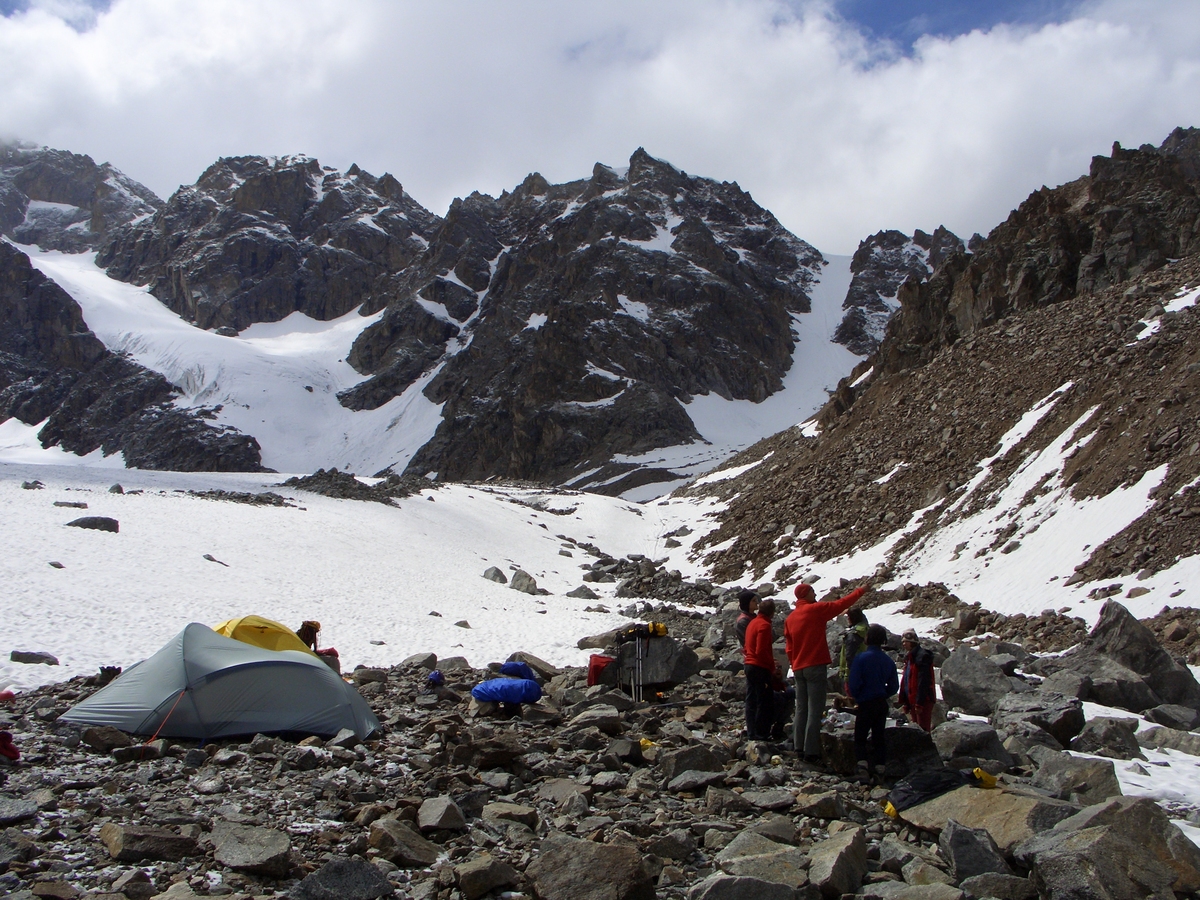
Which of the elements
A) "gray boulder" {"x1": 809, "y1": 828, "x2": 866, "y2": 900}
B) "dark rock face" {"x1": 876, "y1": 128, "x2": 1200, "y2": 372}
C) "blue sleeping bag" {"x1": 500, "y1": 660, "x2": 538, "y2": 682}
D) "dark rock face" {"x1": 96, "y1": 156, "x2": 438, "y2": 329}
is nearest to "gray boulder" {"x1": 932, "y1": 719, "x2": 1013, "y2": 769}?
"gray boulder" {"x1": 809, "y1": 828, "x2": 866, "y2": 900}

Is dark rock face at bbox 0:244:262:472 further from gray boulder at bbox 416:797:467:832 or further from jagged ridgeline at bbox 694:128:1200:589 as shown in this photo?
gray boulder at bbox 416:797:467:832

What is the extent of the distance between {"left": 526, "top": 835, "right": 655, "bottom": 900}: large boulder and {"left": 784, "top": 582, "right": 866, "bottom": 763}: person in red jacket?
10.6ft

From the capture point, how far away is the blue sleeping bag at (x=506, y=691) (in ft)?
34.0

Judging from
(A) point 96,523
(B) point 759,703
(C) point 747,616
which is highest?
(C) point 747,616

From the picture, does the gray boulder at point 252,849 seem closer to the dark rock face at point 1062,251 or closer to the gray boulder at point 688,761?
the gray boulder at point 688,761

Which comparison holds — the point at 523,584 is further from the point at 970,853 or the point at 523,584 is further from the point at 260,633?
the point at 970,853

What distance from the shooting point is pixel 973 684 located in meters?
10.2

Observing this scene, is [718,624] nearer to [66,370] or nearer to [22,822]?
[22,822]

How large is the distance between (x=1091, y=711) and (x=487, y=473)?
100 meters

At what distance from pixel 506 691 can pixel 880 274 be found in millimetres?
173428

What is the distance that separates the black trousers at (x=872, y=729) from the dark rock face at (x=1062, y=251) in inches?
Answer: 1235

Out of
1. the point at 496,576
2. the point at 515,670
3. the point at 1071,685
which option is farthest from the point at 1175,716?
the point at 496,576

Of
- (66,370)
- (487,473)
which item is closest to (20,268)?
(66,370)

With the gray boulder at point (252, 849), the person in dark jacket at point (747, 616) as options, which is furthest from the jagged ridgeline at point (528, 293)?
Result: the gray boulder at point (252, 849)
